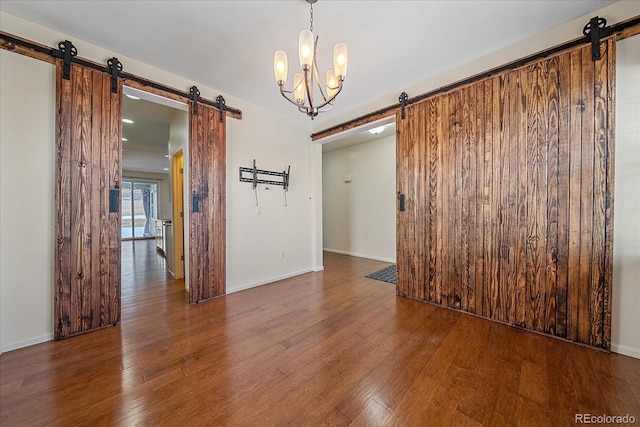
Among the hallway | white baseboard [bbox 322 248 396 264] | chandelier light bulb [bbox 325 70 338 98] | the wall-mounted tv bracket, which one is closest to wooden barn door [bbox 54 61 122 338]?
the hallway

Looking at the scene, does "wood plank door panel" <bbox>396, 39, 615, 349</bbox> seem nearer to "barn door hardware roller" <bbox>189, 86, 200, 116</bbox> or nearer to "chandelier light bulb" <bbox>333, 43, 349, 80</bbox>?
"chandelier light bulb" <bbox>333, 43, 349, 80</bbox>

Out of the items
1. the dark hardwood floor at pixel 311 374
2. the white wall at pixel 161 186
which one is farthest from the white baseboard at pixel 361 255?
the white wall at pixel 161 186

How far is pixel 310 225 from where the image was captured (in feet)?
14.5

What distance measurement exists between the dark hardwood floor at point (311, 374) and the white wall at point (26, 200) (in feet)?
0.90

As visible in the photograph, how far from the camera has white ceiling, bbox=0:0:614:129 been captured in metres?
1.85

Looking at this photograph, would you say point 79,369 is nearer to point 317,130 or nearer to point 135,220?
point 317,130

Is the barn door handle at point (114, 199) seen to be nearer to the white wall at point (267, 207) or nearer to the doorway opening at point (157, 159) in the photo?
the doorway opening at point (157, 159)

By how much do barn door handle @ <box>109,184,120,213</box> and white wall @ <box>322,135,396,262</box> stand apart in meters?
4.60

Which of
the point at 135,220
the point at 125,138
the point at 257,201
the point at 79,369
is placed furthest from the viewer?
the point at 135,220

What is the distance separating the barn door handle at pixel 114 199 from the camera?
2.36 m

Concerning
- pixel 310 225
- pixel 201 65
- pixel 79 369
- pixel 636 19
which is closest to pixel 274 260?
pixel 310 225

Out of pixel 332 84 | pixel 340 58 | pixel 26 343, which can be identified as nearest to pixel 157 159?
pixel 26 343

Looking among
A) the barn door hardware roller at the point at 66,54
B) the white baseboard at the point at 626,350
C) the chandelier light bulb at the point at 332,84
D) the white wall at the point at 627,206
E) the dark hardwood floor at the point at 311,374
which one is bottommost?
the dark hardwood floor at the point at 311,374

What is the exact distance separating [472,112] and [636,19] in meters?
1.11
